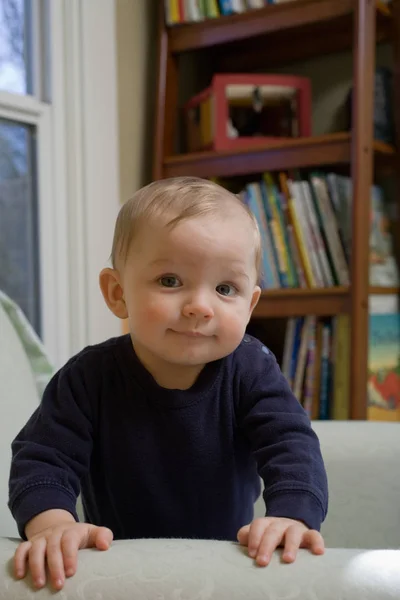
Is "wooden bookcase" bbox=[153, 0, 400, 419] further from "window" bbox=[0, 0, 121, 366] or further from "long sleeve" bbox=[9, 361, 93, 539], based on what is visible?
"long sleeve" bbox=[9, 361, 93, 539]

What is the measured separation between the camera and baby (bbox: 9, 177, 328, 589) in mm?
669

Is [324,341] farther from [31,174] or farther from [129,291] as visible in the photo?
[129,291]

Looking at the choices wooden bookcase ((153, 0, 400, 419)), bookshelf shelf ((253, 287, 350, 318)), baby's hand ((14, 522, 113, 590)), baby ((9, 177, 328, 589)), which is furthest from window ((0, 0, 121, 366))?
baby's hand ((14, 522, 113, 590))

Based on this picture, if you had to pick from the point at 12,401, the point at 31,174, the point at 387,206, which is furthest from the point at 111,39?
the point at 12,401

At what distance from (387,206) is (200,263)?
4.36ft

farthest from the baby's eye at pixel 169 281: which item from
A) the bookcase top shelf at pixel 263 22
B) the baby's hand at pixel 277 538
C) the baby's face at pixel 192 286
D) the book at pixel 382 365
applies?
the bookcase top shelf at pixel 263 22

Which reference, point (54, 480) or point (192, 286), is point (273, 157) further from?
point (54, 480)

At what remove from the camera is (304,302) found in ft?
5.63

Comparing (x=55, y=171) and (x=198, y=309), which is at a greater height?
(x=55, y=171)

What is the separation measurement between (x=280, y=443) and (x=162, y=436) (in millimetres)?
151

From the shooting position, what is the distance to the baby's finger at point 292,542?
487 mm

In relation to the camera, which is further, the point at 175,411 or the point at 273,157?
the point at 273,157

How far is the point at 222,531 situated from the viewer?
84cm

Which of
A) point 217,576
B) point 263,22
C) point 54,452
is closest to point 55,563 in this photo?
point 217,576
